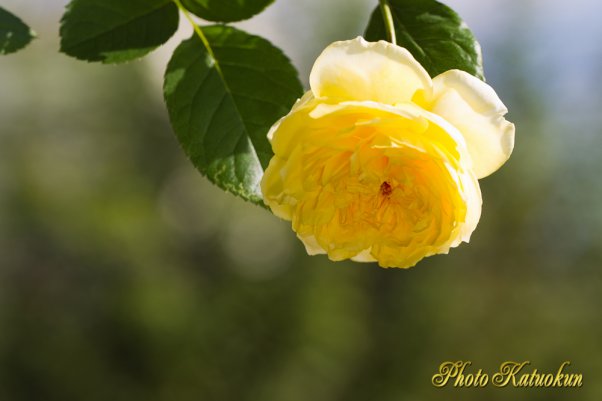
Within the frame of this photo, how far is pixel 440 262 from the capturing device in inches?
330

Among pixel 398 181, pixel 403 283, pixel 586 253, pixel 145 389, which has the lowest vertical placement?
pixel 145 389

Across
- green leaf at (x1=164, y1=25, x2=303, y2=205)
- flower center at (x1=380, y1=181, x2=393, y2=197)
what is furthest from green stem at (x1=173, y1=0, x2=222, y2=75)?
flower center at (x1=380, y1=181, x2=393, y2=197)

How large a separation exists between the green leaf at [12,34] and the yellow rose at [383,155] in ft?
0.45

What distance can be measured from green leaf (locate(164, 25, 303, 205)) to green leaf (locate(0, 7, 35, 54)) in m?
0.07

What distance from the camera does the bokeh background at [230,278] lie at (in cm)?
800

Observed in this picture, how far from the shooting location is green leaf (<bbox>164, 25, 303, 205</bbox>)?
0.41 metres

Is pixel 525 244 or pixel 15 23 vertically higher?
pixel 15 23

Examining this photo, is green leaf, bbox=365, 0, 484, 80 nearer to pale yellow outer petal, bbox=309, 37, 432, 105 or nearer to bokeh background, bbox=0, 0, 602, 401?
pale yellow outer petal, bbox=309, 37, 432, 105

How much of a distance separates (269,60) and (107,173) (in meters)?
8.81

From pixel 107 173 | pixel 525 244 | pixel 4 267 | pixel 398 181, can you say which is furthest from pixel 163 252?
pixel 398 181

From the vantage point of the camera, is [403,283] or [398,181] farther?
[403,283]

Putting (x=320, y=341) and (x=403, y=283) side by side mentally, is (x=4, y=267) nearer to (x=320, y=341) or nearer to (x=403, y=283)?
(x=320, y=341)

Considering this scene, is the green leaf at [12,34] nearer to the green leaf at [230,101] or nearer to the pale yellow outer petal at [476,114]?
the green leaf at [230,101]

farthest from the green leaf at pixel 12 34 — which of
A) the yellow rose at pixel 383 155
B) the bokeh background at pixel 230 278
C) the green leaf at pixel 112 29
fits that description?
the bokeh background at pixel 230 278
